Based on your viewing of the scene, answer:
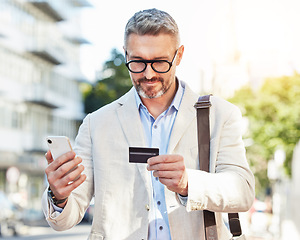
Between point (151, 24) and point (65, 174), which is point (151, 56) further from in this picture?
point (65, 174)

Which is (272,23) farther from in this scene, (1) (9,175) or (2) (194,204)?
(2) (194,204)

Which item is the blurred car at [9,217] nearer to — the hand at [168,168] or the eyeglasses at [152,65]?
the eyeglasses at [152,65]

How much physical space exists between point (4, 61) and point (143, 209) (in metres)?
41.0

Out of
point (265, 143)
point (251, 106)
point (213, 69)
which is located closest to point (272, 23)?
point (251, 106)

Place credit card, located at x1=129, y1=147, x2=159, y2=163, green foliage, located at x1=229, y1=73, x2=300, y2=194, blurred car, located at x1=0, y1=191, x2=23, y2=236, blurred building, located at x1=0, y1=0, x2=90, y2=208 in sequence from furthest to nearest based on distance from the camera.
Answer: blurred building, located at x1=0, y1=0, x2=90, y2=208 < green foliage, located at x1=229, y1=73, x2=300, y2=194 < blurred car, located at x1=0, y1=191, x2=23, y2=236 < credit card, located at x1=129, y1=147, x2=159, y2=163

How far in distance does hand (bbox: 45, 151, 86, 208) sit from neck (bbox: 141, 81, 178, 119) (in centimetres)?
65

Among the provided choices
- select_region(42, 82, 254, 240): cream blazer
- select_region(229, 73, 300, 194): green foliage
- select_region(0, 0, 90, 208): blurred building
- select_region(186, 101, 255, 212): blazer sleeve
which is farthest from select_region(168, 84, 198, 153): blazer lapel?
select_region(0, 0, 90, 208): blurred building

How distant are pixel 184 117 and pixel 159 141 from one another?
170 millimetres

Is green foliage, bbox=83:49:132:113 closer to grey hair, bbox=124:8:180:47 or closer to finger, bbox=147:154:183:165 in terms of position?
grey hair, bbox=124:8:180:47

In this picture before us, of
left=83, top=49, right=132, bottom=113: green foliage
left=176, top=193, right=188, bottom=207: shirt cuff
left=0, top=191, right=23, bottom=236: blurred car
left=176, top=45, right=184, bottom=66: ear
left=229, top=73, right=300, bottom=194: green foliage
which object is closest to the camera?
left=176, top=193, right=188, bottom=207: shirt cuff

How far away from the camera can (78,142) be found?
3461 mm

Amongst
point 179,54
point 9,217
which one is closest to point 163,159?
point 179,54

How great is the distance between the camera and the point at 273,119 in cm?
3844

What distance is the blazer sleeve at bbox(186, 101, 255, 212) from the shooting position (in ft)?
9.87
